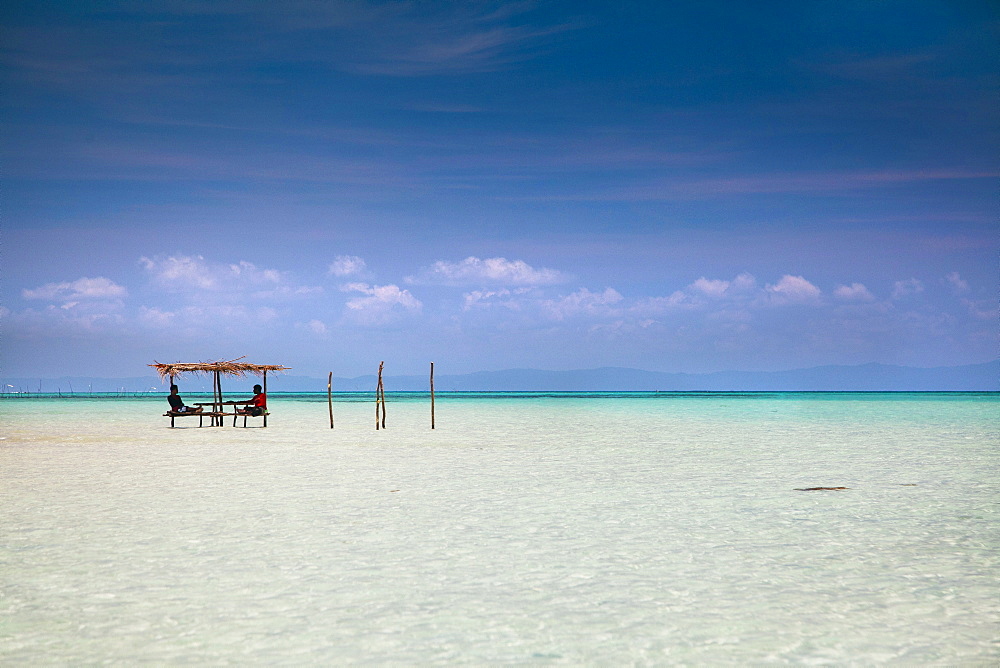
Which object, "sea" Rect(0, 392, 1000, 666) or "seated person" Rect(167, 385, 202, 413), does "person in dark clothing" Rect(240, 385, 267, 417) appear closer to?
"seated person" Rect(167, 385, 202, 413)

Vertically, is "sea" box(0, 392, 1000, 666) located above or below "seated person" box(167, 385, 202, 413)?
below

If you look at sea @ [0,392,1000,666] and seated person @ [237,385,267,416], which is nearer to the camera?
sea @ [0,392,1000,666]

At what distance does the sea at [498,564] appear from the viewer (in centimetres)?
564

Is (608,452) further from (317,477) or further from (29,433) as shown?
(29,433)

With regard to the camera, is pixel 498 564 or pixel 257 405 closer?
pixel 498 564

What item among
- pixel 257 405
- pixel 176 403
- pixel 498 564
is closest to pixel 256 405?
pixel 257 405

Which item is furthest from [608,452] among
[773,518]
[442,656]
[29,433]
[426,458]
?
[29,433]

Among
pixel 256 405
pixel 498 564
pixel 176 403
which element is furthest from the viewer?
pixel 176 403

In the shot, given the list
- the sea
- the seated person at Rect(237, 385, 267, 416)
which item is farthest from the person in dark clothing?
the sea

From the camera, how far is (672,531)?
Answer: 9.59m

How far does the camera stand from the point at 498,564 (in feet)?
26.2

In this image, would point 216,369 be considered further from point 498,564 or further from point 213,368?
point 498,564

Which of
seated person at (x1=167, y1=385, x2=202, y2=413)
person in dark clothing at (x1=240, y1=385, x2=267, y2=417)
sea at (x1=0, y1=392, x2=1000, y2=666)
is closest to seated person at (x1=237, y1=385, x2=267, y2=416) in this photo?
person in dark clothing at (x1=240, y1=385, x2=267, y2=417)

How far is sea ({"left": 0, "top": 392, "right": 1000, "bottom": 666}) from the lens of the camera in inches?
222
